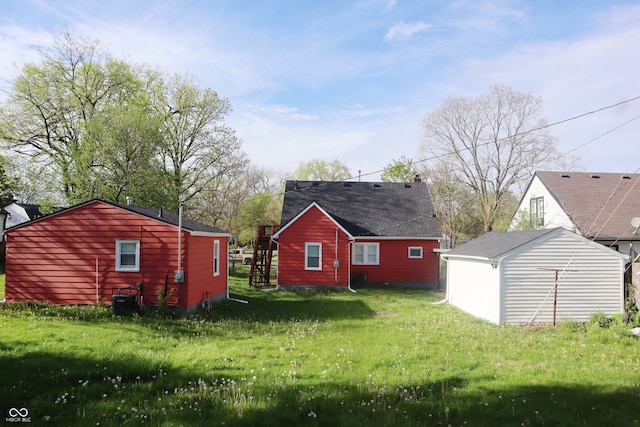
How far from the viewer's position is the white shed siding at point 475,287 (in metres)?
13.9

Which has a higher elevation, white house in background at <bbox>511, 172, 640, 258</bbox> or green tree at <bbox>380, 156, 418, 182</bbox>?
green tree at <bbox>380, 156, 418, 182</bbox>

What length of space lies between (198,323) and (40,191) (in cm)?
2034

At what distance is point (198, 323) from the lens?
12922mm

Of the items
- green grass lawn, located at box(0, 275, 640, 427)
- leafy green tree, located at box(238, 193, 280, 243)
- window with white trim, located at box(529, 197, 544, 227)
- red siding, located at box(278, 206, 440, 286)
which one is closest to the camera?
green grass lawn, located at box(0, 275, 640, 427)

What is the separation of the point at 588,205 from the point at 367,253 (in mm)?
13467

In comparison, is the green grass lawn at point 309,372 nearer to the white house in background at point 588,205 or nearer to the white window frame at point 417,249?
the white window frame at point 417,249

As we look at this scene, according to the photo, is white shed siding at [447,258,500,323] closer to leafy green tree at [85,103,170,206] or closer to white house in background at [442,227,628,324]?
white house in background at [442,227,628,324]

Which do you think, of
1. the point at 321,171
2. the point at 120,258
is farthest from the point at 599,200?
the point at 321,171

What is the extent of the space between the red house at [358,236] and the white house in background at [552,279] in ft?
35.3

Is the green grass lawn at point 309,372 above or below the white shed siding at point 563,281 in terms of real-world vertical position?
below

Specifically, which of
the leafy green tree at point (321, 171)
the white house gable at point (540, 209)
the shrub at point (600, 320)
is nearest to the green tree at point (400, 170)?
the leafy green tree at point (321, 171)

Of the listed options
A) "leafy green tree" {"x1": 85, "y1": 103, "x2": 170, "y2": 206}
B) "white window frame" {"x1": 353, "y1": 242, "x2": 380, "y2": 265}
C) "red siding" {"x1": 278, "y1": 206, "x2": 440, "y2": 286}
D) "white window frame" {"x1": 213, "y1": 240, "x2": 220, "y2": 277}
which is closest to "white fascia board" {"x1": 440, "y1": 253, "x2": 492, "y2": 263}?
"red siding" {"x1": 278, "y1": 206, "x2": 440, "y2": 286}

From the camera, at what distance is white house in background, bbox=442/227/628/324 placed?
1362 centimetres

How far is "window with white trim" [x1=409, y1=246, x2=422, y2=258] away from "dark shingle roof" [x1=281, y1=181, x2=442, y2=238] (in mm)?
778
